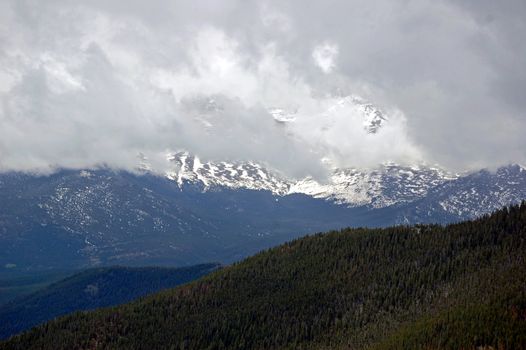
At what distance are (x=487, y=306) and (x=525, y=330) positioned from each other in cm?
1655

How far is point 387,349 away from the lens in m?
197

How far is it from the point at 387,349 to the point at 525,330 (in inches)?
1436

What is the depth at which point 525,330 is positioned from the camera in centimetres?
18275

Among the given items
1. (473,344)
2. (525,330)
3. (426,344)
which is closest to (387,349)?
(426,344)

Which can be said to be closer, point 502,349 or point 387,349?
point 502,349

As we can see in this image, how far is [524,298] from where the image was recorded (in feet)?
650

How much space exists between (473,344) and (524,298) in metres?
25.5

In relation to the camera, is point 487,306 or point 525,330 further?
point 487,306

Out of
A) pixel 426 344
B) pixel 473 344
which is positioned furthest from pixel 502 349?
pixel 426 344

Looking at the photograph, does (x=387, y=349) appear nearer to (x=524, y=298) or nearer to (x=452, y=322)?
(x=452, y=322)

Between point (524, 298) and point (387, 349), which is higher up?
point (524, 298)

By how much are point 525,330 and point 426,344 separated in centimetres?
2511

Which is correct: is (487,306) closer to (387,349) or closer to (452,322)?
(452,322)

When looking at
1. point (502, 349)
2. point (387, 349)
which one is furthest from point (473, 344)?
point (387, 349)
